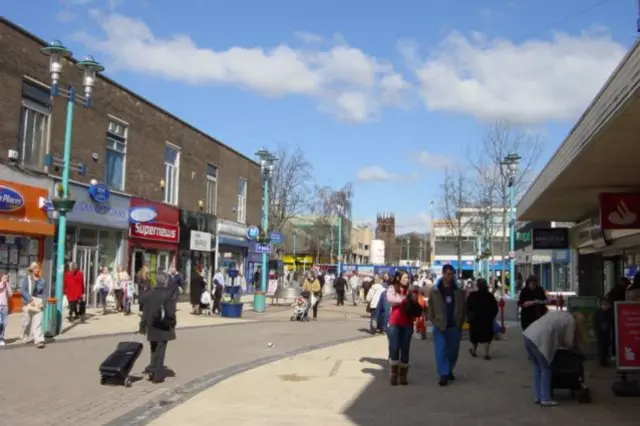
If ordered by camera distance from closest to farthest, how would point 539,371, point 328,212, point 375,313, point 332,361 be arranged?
1. point 539,371
2. point 332,361
3. point 375,313
4. point 328,212

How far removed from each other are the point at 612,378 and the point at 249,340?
8.70 metres

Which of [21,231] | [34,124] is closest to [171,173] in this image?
[34,124]

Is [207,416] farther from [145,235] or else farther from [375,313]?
[145,235]

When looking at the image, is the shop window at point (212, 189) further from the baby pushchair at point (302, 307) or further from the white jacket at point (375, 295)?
the white jacket at point (375, 295)

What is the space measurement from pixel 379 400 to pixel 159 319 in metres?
3.45

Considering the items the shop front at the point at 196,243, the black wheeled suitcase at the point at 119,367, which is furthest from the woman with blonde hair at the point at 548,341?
the shop front at the point at 196,243

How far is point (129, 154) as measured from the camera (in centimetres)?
3003

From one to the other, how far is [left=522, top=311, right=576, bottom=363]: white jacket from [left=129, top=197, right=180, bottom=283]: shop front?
22.1m

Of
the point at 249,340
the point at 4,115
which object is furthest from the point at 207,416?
the point at 4,115

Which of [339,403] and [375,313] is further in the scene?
[375,313]

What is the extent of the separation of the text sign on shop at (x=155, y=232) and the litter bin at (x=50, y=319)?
13.2m

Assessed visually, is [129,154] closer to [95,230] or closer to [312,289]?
[95,230]

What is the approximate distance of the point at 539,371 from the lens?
904 cm

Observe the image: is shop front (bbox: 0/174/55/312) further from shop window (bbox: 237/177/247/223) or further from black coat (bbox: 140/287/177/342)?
shop window (bbox: 237/177/247/223)
